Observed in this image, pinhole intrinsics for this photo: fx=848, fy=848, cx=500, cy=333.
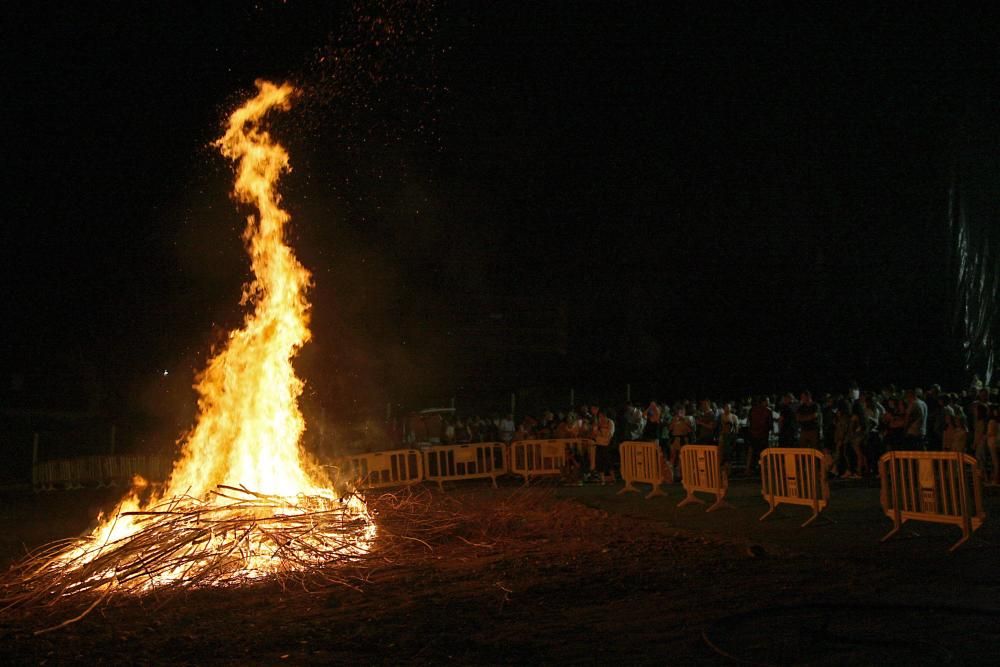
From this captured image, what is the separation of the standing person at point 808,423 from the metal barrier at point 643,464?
2.64 m

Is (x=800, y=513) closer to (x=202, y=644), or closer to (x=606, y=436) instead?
(x=606, y=436)

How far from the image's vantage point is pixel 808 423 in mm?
16094

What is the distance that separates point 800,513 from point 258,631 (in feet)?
27.9

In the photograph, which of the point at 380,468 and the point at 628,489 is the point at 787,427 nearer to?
the point at 628,489

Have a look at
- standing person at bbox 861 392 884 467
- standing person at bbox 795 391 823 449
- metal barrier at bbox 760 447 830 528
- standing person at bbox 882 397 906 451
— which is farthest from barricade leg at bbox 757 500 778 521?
standing person at bbox 861 392 884 467

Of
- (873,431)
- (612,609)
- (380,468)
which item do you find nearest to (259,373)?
(380,468)

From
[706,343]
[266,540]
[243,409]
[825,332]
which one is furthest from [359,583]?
[706,343]

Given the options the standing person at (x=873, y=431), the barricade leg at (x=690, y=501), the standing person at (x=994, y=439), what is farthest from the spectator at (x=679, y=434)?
the standing person at (x=994, y=439)

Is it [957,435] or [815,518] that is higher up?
[957,435]

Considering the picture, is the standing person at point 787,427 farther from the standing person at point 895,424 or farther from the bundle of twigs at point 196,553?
the bundle of twigs at point 196,553

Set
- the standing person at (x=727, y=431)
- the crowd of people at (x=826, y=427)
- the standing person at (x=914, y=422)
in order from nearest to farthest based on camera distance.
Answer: the crowd of people at (x=826, y=427), the standing person at (x=914, y=422), the standing person at (x=727, y=431)

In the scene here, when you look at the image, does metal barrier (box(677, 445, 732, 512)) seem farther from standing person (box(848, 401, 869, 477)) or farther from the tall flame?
the tall flame

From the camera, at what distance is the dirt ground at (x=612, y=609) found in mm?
6055

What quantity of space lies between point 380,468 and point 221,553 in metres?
9.25
